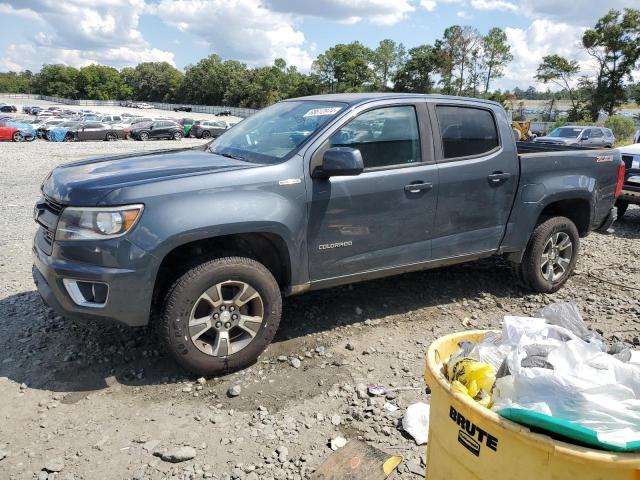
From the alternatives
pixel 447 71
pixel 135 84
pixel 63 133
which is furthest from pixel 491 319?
pixel 135 84

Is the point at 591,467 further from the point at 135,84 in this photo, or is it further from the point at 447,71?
the point at 135,84

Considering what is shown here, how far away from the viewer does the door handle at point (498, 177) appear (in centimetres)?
450

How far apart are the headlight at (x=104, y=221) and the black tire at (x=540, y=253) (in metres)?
3.65

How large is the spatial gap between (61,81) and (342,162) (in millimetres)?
148097

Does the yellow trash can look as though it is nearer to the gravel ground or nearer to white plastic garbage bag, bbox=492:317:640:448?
white plastic garbage bag, bbox=492:317:640:448

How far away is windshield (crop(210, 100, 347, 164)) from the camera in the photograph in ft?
12.7

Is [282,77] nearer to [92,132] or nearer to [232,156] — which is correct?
[92,132]

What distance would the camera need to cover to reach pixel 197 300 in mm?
3336

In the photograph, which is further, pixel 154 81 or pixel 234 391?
pixel 154 81

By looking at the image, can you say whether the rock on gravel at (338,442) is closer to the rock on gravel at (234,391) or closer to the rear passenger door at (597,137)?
the rock on gravel at (234,391)

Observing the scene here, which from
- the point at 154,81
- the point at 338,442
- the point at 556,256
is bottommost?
the point at 338,442

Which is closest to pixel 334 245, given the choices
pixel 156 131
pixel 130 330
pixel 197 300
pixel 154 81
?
pixel 197 300

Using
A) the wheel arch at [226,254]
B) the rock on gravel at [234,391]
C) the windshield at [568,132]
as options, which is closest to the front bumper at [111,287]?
the wheel arch at [226,254]

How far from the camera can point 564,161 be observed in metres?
4.95
